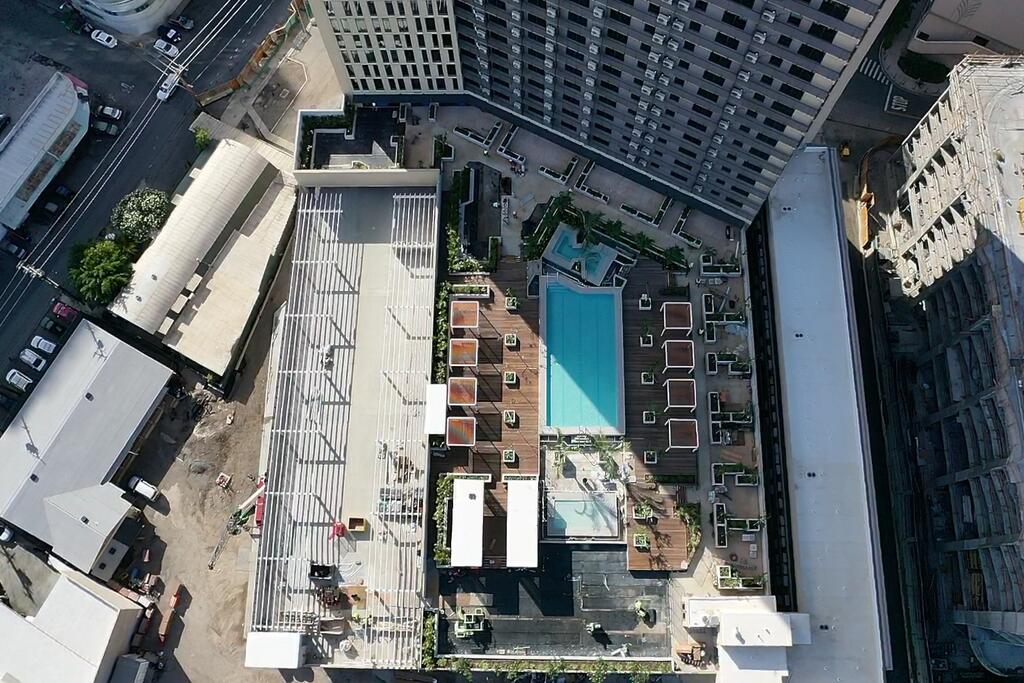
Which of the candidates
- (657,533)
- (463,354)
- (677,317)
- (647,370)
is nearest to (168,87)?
(463,354)

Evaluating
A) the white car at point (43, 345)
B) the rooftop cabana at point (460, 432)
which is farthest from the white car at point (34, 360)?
the rooftop cabana at point (460, 432)

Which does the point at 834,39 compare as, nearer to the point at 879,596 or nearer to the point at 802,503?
the point at 802,503

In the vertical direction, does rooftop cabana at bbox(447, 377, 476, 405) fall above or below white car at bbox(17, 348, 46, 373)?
below

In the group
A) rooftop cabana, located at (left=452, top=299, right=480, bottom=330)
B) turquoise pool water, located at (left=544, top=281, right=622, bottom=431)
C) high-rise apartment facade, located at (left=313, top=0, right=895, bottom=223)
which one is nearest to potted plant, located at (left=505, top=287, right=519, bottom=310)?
rooftop cabana, located at (left=452, top=299, right=480, bottom=330)

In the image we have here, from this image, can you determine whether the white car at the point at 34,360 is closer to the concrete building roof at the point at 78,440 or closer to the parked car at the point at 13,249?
the concrete building roof at the point at 78,440

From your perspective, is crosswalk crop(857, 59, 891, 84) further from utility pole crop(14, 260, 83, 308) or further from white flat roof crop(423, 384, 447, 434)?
utility pole crop(14, 260, 83, 308)
